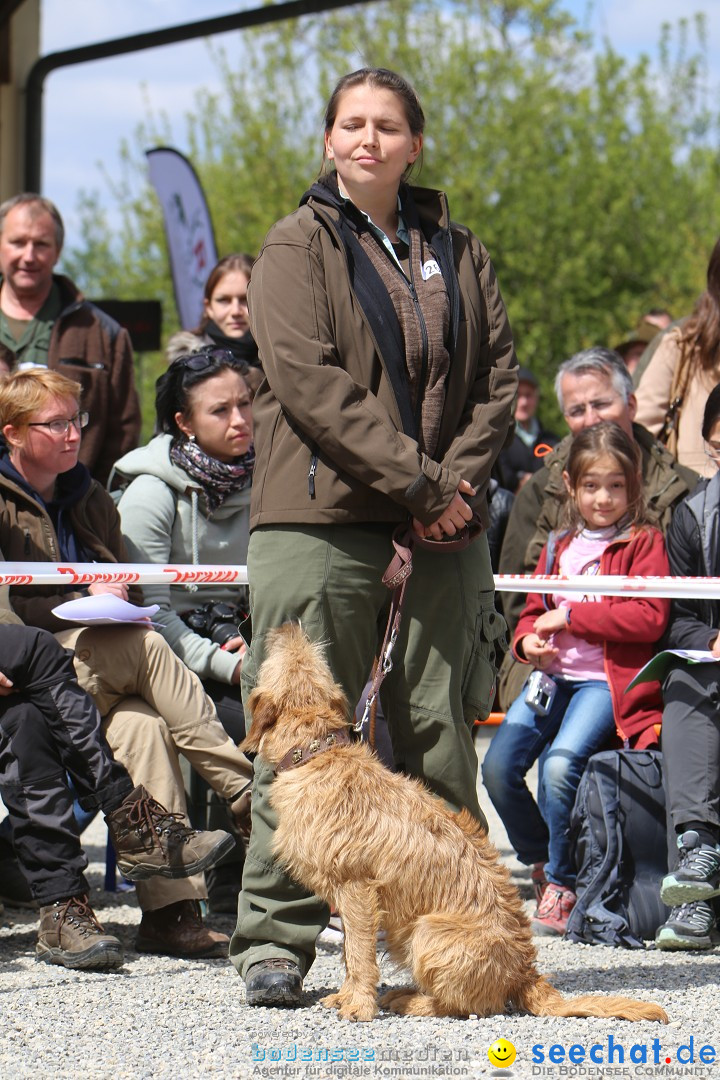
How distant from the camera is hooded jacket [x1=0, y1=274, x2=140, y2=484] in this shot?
23.6 ft

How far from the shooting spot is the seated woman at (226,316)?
293 inches

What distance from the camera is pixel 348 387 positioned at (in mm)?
3867

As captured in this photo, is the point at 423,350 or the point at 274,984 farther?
the point at 423,350

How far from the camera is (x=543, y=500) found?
642 cm

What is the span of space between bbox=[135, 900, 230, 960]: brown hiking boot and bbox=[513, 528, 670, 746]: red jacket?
185cm

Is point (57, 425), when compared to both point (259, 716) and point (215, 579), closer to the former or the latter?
point (215, 579)

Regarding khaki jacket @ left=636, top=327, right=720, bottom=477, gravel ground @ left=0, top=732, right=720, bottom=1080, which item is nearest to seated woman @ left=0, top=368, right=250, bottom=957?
gravel ground @ left=0, top=732, right=720, bottom=1080

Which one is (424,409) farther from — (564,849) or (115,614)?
(564,849)

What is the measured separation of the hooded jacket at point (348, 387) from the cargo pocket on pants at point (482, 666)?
13.7 inches

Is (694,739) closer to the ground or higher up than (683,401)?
closer to the ground

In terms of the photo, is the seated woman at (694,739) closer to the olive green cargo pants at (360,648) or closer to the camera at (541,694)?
the camera at (541,694)

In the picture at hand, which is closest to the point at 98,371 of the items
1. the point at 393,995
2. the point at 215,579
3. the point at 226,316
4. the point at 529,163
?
the point at 226,316

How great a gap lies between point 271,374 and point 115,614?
1.44 m

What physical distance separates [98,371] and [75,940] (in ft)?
11.5
